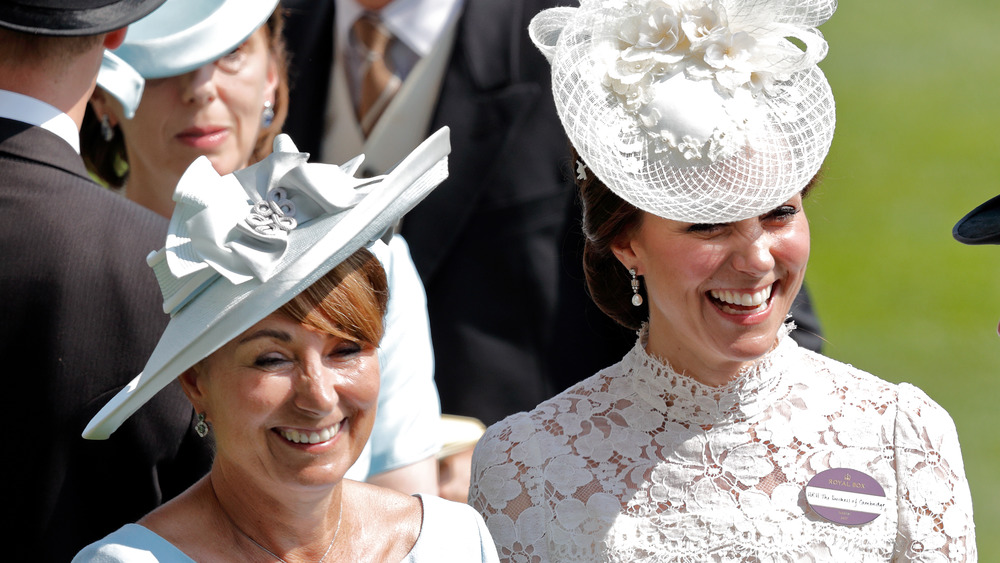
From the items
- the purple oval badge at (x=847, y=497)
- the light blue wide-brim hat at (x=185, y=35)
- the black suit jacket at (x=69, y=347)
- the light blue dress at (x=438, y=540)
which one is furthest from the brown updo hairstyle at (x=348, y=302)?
the light blue wide-brim hat at (x=185, y=35)

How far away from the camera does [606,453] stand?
324cm

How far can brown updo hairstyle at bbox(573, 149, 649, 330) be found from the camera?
3211 millimetres

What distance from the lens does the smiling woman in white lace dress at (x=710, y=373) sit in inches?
117

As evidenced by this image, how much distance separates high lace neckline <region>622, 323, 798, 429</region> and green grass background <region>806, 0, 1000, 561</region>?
4.59 m

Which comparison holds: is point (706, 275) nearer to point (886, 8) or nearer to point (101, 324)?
point (101, 324)

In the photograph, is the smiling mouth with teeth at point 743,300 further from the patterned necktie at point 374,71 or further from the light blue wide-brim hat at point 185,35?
the patterned necktie at point 374,71

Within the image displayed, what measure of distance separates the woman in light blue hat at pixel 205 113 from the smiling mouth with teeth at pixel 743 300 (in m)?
0.85

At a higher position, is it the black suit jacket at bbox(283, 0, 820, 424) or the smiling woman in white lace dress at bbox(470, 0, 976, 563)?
the smiling woman in white lace dress at bbox(470, 0, 976, 563)

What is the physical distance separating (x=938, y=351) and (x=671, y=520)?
6.74 m

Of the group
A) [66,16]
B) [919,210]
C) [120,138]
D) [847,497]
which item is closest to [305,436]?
[66,16]

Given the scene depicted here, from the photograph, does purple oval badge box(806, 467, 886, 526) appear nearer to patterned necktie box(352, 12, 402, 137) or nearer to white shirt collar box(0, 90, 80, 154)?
white shirt collar box(0, 90, 80, 154)

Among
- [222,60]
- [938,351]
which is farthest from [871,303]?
[222,60]

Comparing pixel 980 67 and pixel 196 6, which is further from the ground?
pixel 196 6

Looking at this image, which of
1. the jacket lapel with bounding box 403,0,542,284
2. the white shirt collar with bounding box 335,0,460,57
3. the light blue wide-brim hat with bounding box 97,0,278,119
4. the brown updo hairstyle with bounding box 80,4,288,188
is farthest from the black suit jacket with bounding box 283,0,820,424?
the light blue wide-brim hat with bounding box 97,0,278,119
